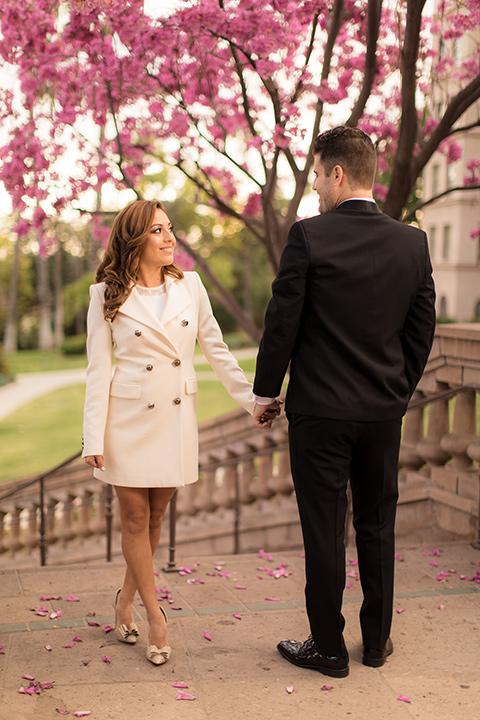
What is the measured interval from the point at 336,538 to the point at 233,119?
16.8 ft

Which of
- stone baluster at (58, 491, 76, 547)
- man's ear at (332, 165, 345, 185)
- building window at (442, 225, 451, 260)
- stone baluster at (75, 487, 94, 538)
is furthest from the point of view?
building window at (442, 225, 451, 260)

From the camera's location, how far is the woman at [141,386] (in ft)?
10.5

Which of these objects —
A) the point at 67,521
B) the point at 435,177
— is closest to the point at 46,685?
the point at 67,521

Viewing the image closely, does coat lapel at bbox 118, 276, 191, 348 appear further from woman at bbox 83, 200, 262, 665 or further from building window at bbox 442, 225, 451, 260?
building window at bbox 442, 225, 451, 260

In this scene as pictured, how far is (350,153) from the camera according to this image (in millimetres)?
2869

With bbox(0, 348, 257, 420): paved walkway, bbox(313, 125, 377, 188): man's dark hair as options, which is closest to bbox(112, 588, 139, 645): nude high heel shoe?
bbox(313, 125, 377, 188): man's dark hair

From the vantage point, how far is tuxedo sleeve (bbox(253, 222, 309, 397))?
2797 mm

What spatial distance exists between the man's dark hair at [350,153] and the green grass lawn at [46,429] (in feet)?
40.8

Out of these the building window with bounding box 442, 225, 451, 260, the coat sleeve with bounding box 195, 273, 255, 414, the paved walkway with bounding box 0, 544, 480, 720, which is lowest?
the paved walkway with bounding box 0, 544, 480, 720

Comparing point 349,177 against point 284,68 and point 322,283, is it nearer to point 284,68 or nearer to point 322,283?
point 322,283

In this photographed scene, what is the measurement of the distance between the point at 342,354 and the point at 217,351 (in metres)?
0.75

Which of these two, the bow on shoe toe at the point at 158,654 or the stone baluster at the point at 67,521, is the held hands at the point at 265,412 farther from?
the stone baluster at the point at 67,521

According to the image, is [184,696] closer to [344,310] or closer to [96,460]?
[96,460]

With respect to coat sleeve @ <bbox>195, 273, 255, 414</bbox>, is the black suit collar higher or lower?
higher
